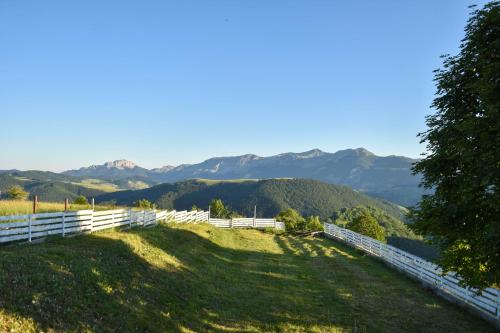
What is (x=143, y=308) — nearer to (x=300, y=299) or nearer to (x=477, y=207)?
(x=300, y=299)

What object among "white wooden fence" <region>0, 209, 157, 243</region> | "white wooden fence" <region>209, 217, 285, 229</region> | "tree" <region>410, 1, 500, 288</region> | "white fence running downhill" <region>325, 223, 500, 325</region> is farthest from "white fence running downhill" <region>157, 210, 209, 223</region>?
"tree" <region>410, 1, 500, 288</region>

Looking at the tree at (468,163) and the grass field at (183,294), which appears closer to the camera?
the grass field at (183,294)

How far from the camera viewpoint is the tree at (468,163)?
12062 mm

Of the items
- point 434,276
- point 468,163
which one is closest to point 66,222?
point 468,163

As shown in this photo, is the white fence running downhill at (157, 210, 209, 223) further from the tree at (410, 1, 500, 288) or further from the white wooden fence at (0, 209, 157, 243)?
the tree at (410, 1, 500, 288)

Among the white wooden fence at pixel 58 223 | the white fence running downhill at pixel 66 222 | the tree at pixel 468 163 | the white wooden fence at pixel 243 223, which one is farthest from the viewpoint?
the white wooden fence at pixel 243 223

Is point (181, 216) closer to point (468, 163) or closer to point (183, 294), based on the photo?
point (183, 294)

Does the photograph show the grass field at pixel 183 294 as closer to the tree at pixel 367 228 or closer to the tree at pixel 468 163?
the tree at pixel 468 163

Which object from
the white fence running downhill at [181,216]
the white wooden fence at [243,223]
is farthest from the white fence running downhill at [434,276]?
the white wooden fence at [243,223]

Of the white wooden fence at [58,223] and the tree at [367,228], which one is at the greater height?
the white wooden fence at [58,223]

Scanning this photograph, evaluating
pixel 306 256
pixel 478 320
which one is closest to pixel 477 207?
pixel 478 320

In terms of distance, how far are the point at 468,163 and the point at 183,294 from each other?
38.8 feet

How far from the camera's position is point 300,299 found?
17.9m

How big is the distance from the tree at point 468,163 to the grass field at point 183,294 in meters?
3.51
